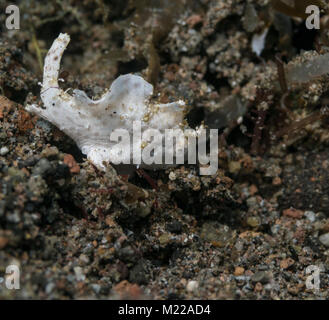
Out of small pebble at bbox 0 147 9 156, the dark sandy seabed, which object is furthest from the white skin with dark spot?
small pebble at bbox 0 147 9 156

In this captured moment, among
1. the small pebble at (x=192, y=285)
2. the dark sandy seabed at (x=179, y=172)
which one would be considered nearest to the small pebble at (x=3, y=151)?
the dark sandy seabed at (x=179, y=172)

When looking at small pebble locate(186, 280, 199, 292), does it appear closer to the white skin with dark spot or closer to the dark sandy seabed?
the dark sandy seabed

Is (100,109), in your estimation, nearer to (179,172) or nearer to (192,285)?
(179,172)

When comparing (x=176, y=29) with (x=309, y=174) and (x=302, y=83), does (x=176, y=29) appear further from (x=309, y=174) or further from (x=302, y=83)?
(x=309, y=174)

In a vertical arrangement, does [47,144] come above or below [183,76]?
below

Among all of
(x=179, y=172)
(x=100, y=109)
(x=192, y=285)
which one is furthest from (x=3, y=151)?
(x=192, y=285)
